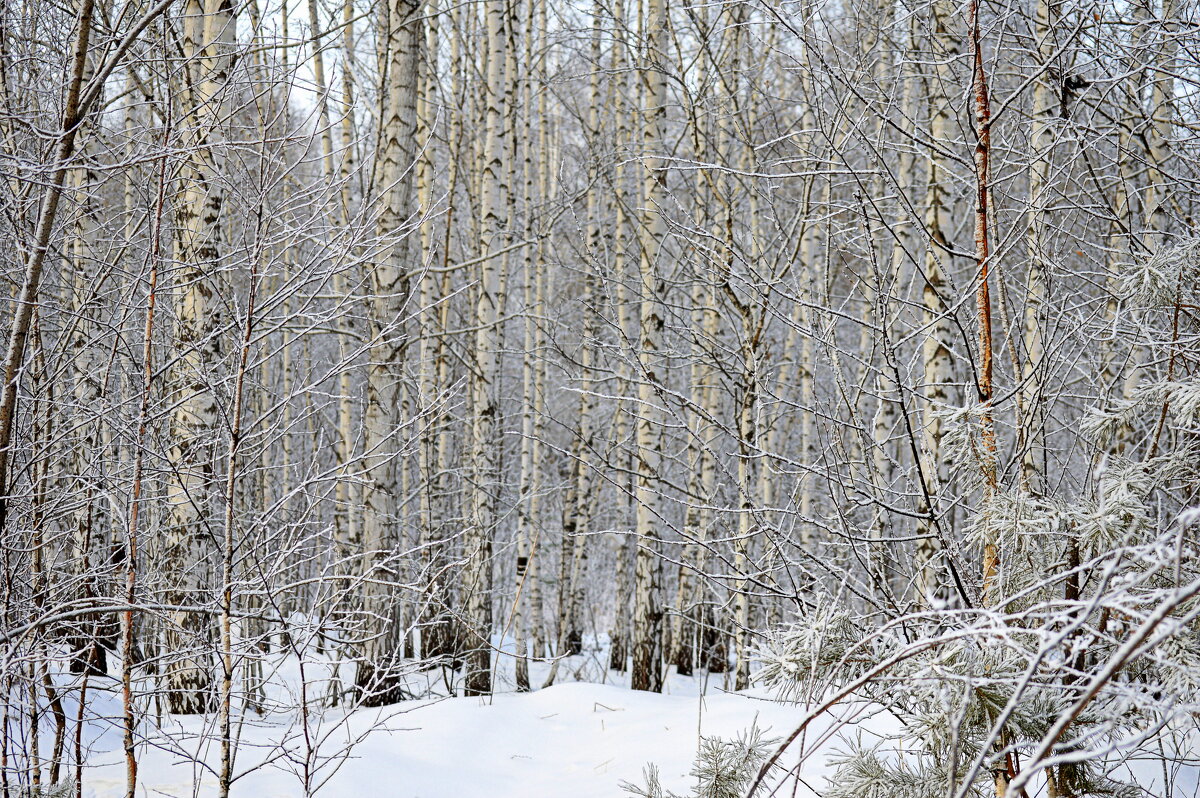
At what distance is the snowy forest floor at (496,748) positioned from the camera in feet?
12.8

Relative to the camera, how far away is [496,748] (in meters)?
5.07

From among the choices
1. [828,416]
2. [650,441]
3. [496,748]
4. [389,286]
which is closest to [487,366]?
[650,441]

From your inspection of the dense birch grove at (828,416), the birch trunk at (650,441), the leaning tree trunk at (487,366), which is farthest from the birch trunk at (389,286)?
the birch trunk at (650,441)

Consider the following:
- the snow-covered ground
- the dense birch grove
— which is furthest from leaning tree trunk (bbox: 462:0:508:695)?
the snow-covered ground

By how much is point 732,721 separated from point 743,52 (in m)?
7.26

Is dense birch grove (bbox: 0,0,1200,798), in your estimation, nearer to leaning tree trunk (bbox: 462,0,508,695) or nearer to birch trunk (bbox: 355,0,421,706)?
birch trunk (bbox: 355,0,421,706)

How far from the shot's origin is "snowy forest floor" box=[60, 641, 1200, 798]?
392cm

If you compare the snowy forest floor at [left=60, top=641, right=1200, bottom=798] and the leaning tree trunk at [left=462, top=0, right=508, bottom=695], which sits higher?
the leaning tree trunk at [left=462, top=0, right=508, bottom=695]

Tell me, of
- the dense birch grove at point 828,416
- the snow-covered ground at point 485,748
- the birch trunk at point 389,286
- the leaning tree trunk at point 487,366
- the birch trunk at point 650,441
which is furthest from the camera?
the leaning tree trunk at point 487,366

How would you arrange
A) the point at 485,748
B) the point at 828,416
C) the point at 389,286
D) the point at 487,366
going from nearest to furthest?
the point at 828,416 < the point at 485,748 < the point at 389,286 < the point at 487,366

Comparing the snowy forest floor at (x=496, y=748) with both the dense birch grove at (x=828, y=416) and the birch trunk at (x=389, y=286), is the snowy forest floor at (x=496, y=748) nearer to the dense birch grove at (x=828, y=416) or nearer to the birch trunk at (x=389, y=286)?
the dense birch grove at (x=828, y=416)

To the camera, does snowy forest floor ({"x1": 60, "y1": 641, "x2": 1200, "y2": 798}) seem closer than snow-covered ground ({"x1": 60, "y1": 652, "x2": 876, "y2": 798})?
Yes

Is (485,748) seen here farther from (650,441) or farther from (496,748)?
(650,441)

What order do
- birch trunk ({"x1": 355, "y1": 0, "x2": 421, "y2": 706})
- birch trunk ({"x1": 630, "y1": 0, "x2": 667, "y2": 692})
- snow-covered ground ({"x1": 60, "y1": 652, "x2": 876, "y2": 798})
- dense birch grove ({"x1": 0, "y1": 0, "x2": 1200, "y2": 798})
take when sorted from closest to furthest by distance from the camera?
dense birch grove ({"x1": 0, "y1": 0, "x2": 1200, "y2": 798})
snow-covered ground ({"x1": 60, "y1": 652, "x2": 876, "y2": 798})
birch trunk ({"x1": 355, "y1": 0, "x2": 421, "y2": 706})
birch trunk ({"x1": 630, "y1": 0, "x2": 667, "y2": 692})
